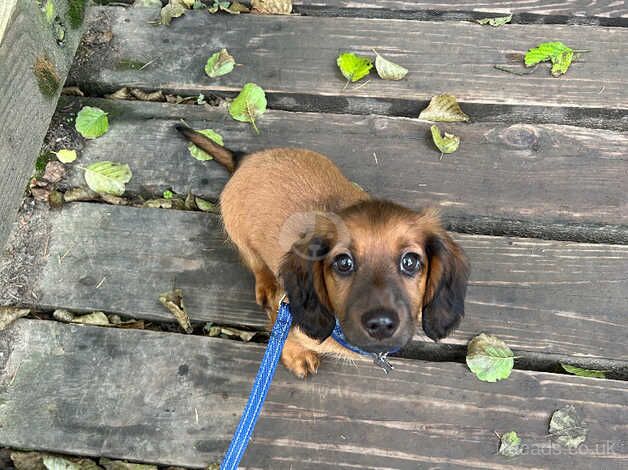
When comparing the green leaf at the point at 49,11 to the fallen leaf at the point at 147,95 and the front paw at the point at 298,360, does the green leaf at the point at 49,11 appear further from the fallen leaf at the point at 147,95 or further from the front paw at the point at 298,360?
the front paw at the point at 298,360

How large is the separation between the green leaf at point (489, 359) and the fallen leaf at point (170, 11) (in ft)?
7.65

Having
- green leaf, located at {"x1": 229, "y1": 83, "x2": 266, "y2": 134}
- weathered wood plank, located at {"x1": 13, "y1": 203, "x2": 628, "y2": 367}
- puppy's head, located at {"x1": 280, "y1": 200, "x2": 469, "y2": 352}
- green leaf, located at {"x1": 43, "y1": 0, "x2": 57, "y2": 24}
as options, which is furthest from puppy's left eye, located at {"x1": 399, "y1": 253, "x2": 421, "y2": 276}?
green leaf, located at {"x1": 43, "y1": 0, "x2": 57, "y2": 24}

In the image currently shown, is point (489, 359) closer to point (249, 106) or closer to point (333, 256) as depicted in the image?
point (333, 256)

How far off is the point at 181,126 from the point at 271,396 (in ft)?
4.52

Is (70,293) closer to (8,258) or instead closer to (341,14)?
(8,258)

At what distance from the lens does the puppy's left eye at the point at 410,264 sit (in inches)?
78.0

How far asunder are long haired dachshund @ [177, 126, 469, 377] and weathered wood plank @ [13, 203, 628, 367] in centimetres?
17

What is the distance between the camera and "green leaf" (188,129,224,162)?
8.93 ft

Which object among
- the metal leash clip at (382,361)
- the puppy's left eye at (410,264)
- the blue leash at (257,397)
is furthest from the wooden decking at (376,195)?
the puppy's left eye at (410,264)

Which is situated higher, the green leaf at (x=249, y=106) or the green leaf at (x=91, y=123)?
the green leaf at (x=249, y=106)

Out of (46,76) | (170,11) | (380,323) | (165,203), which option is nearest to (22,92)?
(46,76)

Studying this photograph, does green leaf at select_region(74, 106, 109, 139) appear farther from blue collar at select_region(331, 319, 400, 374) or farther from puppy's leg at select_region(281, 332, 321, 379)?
blue collar at select_region(331, 319, 400, 374)

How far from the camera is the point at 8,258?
2555 millimetres

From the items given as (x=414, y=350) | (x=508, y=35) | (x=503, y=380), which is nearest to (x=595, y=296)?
(x=503, y=380)
